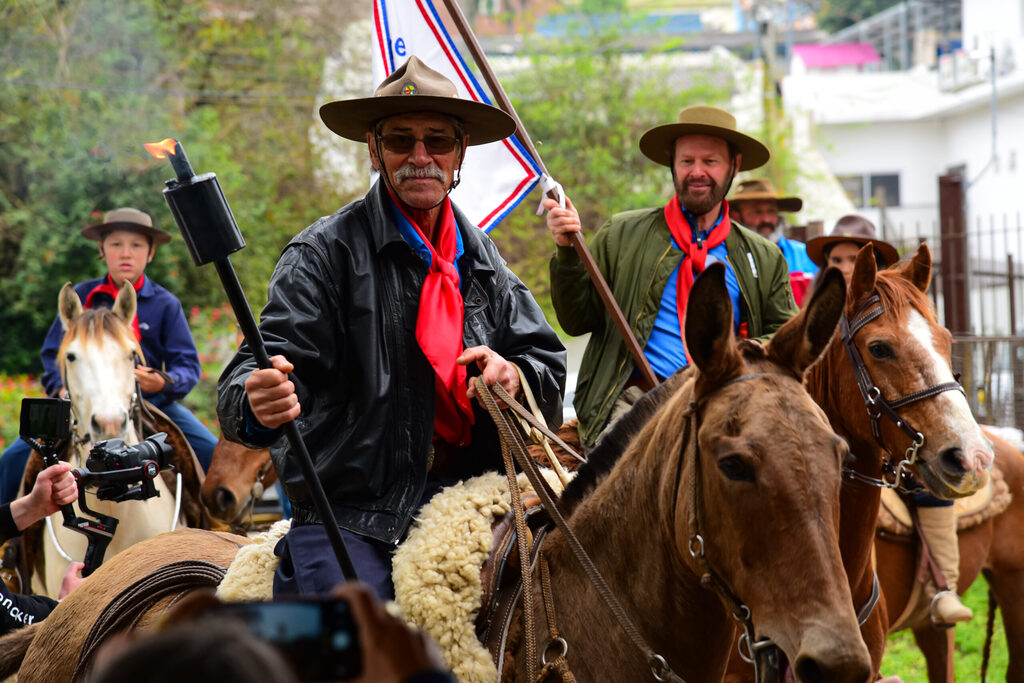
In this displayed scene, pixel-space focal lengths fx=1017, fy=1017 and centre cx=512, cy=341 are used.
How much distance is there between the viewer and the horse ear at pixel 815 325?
95.7 inches

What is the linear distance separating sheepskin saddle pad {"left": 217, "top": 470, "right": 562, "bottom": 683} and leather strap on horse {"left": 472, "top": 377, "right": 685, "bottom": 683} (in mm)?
134

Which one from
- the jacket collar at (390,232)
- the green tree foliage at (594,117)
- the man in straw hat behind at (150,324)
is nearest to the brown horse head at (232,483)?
the man in straw hat behind at (150,324)

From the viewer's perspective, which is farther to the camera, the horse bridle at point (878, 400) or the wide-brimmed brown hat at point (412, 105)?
the horse bridle at point (878, 400)

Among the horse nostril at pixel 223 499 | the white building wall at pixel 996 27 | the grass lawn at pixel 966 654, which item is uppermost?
the horse nostril at pixel 223 499

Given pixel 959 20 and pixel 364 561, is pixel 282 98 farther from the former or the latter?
pixel 959 20

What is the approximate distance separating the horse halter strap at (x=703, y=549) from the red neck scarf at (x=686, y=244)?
2338 mm

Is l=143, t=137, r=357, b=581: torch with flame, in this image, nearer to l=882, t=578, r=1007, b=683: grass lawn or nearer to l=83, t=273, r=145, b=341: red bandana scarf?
l=83, t=273, r=145, b=341: red bandana scarf

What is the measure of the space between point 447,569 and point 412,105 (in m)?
1.37

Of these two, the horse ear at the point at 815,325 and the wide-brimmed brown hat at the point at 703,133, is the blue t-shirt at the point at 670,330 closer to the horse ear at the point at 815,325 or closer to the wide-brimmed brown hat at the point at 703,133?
the wide-brimmed brown hat at the point at 703,133

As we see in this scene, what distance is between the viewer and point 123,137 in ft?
51.1

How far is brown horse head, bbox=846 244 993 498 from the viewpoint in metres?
3.93

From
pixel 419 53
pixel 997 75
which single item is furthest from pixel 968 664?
pixel 997 75

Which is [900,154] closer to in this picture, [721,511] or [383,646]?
[721,511]

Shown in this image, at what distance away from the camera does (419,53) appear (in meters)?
4.84
